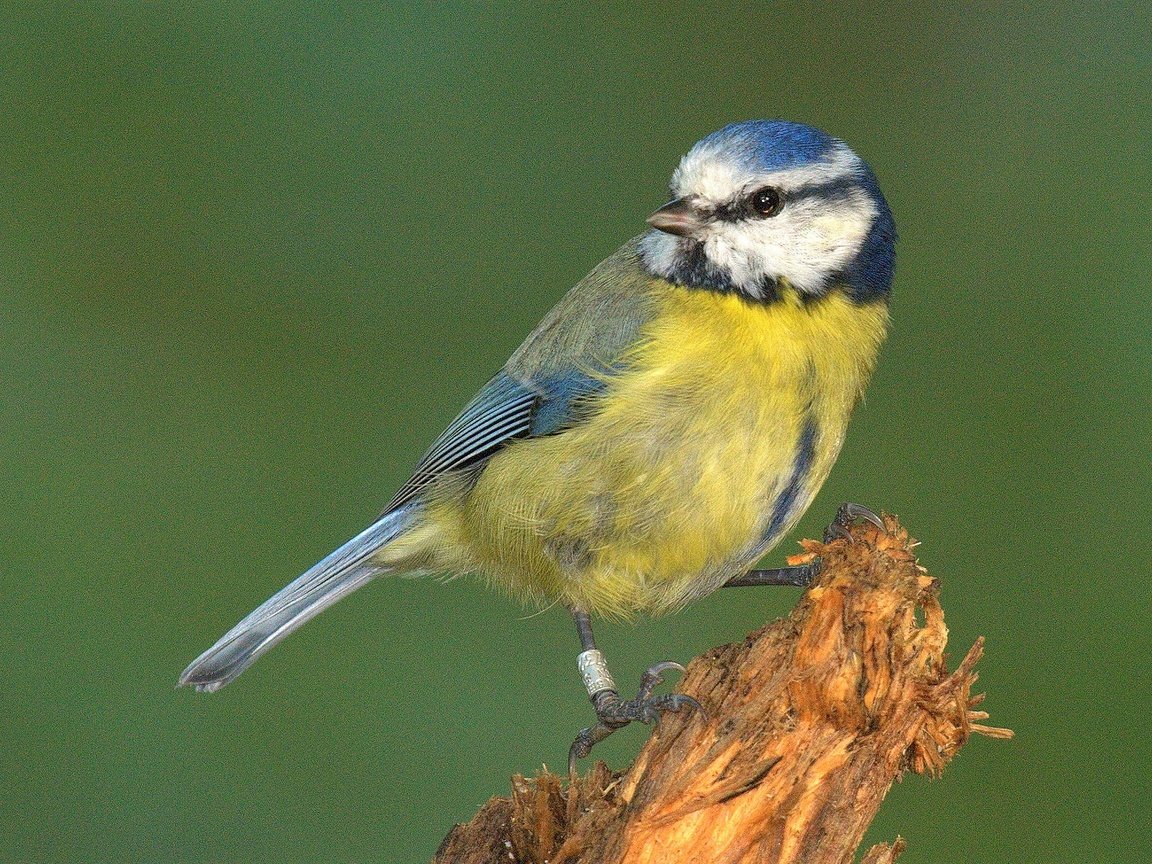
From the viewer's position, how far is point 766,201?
2.77 metres

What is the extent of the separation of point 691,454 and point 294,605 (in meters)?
1.07

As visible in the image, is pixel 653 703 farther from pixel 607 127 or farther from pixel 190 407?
pixel 607 127

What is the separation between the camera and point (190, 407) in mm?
3986

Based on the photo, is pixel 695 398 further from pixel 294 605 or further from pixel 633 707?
pixel 294 605

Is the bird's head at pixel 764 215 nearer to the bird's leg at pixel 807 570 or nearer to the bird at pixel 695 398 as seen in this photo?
the bird at pixel 695 398

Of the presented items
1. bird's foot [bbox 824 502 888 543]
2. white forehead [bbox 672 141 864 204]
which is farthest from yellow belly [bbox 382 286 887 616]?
white forehead [bbox 672 141 864 204]

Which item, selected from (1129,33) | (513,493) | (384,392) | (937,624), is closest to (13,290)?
(384,392)

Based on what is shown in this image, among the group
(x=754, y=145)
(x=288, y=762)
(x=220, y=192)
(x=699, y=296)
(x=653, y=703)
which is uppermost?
(x=220, y=192)

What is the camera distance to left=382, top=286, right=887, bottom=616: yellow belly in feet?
8.79

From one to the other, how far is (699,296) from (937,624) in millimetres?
926

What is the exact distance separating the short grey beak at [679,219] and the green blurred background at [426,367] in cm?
140

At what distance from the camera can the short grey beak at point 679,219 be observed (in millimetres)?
2738

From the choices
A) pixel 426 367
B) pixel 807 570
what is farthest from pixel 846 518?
pixel 426 367

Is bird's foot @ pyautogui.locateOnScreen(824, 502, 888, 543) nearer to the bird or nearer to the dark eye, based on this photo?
the bird
